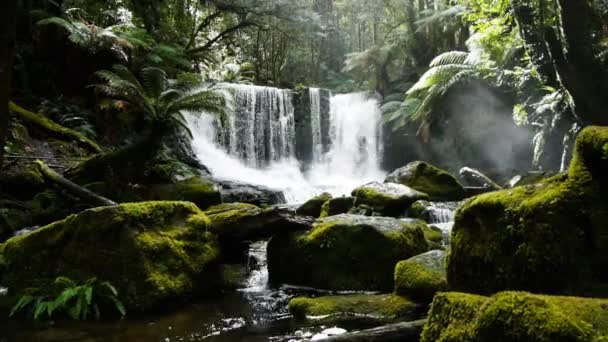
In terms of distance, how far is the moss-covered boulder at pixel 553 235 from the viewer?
8.89 ft

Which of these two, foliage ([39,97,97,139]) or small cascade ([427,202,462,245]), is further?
foliage ([39,97,97,139])

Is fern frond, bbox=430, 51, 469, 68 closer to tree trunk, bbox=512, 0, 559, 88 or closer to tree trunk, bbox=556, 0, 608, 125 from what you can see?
tree trunk, bbox=512, 0, 559, 88

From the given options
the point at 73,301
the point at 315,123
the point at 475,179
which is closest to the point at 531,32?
the point at 475,179

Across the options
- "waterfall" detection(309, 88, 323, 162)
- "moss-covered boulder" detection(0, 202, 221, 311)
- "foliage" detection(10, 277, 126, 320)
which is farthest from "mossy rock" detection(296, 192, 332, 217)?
"waterfall" detection(309, 88, 323, 162)

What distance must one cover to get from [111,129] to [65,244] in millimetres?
8294

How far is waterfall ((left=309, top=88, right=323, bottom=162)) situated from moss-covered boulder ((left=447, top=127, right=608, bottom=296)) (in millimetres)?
16196

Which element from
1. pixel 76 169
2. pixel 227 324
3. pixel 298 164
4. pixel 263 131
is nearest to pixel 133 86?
pixel 76 169

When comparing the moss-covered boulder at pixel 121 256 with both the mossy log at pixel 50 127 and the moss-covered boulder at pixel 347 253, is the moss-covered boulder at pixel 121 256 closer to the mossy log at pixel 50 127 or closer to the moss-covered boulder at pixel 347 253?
the moss-covered boulder at pixel 347 253

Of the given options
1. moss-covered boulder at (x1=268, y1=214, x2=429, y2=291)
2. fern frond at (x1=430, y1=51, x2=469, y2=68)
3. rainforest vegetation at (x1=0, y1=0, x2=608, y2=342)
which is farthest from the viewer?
fern frond at (x1=430, y1=51, x2=469, y2=68)

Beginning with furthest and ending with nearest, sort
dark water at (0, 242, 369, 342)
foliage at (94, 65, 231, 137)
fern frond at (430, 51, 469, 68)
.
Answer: fern frond at (430, 51, 469, 68) < foliage at (94, 65, 231, 137) < dark water at (0, 242, 369, 342)

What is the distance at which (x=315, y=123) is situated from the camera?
19.5 metres

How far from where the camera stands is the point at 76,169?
27.0 ft

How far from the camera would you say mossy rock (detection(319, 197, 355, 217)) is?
28.8 ft

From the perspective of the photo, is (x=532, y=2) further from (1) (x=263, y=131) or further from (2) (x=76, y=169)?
(1) (x=263, y=131)
